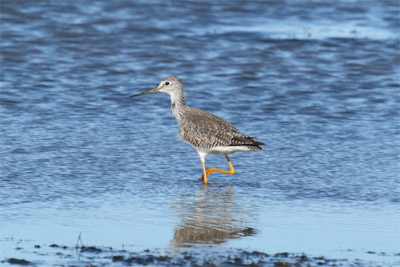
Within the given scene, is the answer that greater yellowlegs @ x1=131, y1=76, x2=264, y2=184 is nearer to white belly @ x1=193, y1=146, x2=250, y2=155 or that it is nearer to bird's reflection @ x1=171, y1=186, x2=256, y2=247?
white belly @ x1=193, y1=146, x2=250, y2=155

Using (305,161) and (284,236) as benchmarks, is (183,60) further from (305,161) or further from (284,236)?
(284,236)

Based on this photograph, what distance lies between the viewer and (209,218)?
8.32m

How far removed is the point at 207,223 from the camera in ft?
26.6

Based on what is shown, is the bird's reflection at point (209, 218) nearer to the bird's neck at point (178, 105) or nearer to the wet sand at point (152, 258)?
the wet sand at point (152, 258)

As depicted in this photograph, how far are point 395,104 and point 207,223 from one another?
7.38 metres

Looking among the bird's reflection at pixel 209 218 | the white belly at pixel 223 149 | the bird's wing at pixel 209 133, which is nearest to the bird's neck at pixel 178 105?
the bird's wing at pixel 209 133

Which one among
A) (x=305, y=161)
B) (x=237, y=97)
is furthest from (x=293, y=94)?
(x=305, y=161)

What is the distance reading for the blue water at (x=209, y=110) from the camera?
7.88 meters

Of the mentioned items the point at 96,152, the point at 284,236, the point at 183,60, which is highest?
the point at 183,60

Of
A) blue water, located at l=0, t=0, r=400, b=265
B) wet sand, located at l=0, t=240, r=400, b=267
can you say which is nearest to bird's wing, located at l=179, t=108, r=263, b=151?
blue water, located at l=0, t=0, r=400, b=265

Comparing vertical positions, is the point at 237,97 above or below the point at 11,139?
above

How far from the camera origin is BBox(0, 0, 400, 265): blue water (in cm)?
788

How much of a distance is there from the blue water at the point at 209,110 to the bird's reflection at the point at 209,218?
32 mm

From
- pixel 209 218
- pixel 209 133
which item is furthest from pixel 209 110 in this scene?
pixel 209 218
